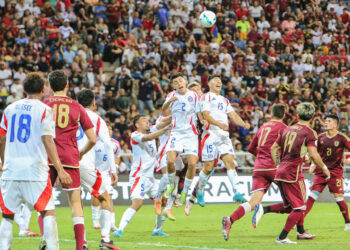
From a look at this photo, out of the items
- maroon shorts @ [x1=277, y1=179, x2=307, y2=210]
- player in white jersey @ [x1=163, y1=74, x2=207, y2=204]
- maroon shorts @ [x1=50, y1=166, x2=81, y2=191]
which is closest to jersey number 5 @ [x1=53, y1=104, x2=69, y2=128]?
maroon shorts @ [x1=50, y1=166, x2=81, y2=191]

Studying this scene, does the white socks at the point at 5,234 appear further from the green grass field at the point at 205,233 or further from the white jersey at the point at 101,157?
the white jersey at the point at 101,157

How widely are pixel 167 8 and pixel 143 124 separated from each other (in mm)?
18457

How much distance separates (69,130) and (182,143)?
176 inches

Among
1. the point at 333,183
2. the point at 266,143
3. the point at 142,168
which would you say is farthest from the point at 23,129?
the point at 333,183

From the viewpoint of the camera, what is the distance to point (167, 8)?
30719 millimetres

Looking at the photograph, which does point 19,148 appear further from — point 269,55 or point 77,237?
point 269,55

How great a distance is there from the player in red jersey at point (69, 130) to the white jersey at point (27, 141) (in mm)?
1124

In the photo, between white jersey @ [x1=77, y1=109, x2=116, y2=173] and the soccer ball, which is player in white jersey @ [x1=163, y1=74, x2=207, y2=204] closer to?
white jersey @ [x1=77, y1=109, x2=116, y2=173]

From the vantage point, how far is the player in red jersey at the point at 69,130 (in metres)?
8.94

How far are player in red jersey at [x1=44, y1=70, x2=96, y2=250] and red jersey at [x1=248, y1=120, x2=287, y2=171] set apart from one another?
419 centimetres

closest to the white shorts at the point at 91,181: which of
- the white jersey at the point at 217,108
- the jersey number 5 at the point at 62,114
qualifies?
the jersey number 5 at the point at 62,114

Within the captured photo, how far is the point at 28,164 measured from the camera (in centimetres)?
768

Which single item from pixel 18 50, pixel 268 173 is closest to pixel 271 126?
pixel 268 173

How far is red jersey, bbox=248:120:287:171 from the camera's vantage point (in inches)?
478
